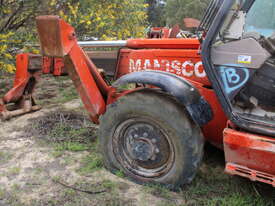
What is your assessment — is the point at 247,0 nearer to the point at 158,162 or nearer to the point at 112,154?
the point at 158,162

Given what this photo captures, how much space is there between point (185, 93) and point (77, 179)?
147 centimetres

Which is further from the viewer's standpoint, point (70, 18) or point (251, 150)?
point (70, 18)

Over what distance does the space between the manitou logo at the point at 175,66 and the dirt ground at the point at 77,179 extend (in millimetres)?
1086

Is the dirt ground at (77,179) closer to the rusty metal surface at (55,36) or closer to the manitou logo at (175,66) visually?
the manitou logo at (175,66)

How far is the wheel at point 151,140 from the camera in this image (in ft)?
8.95

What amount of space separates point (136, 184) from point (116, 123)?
654 mm

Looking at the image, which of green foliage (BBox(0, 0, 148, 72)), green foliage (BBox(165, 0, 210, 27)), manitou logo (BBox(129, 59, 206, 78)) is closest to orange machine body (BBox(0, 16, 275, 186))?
manitou logo (BBox(129, 59, 206, 78))

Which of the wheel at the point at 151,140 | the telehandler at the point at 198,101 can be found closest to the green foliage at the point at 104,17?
the telehandler at the point at 198,101

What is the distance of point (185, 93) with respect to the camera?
2.68 m

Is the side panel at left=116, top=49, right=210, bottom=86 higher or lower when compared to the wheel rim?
higher

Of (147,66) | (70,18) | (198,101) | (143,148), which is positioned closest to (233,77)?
(198,101)

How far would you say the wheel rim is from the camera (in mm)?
2914

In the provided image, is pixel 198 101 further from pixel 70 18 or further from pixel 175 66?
pixel 70 18

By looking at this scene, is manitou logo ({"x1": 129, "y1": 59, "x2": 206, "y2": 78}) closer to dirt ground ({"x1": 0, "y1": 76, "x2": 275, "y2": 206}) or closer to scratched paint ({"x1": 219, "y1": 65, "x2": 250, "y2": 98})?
scratched paint ({"x1": 219, "y1": 65, "x2": 250, "y2": 98})
